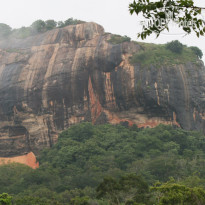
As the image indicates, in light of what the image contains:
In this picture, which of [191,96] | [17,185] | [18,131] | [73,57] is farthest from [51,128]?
[191,96]

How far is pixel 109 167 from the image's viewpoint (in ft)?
89.2

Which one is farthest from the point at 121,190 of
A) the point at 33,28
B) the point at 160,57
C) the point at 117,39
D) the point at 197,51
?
the point at 33,28

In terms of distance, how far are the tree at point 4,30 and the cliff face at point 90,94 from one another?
7284 mm

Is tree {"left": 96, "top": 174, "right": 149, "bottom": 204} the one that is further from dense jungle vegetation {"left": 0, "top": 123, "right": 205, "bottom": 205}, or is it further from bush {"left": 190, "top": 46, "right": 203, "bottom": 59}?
bush {"left": 190, "top": 46, "right": 203, "bottom": 59}

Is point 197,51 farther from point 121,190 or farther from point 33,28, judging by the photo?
point 121,190

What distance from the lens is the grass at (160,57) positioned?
33.5 m

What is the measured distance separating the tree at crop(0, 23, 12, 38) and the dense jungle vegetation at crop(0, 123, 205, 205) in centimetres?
1430

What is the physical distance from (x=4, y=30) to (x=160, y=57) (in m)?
17.1

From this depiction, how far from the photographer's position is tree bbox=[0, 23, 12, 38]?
136 ft

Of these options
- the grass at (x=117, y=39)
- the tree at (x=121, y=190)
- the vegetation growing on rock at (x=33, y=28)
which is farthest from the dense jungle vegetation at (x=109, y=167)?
the vegetation growing on rock at (x=33, y=28)

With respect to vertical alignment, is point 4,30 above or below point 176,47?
above

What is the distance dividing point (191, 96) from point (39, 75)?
1273cm

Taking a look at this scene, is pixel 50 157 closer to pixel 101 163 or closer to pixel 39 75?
pixel 101 163

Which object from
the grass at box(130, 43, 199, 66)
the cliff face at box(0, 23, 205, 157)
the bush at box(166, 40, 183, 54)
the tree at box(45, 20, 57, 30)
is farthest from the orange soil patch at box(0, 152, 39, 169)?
the bush at box(166, 40, 183, 54)
